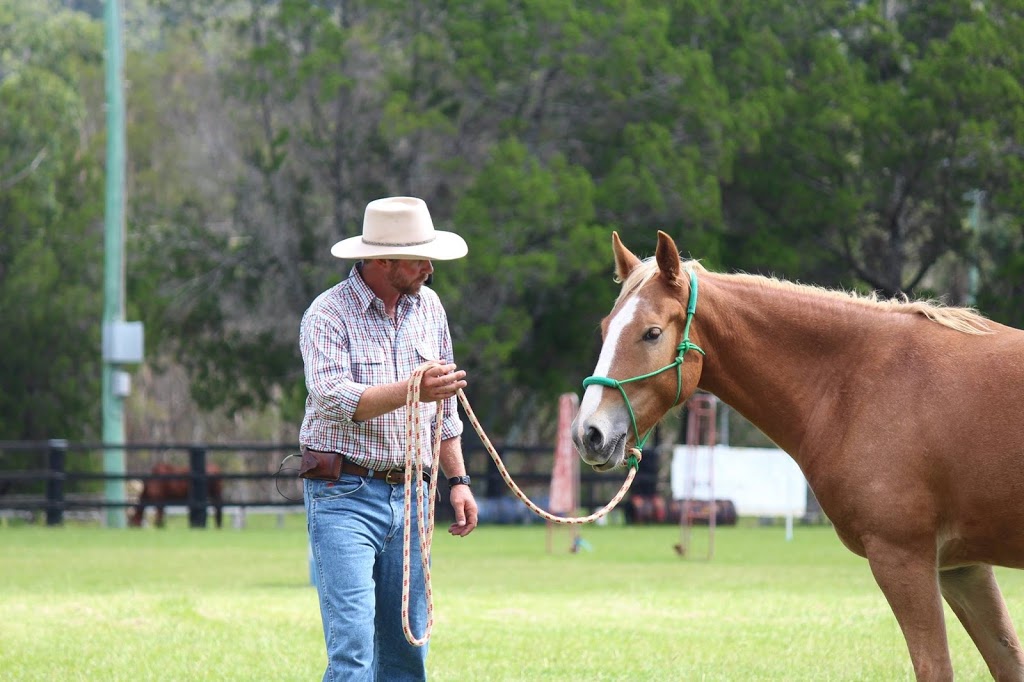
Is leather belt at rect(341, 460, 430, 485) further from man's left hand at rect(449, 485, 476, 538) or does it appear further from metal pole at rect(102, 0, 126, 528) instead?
metal pole at rect(102, 0, 126, 528)

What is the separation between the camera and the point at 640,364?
5.40 meters

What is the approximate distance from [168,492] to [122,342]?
277 cm

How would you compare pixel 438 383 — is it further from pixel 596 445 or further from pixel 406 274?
pixel 596 445

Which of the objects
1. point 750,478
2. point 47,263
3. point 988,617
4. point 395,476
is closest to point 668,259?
point 395,476

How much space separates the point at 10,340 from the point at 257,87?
7769mm

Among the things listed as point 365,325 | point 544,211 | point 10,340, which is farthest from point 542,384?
point 365,325

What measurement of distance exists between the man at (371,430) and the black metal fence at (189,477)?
1204 centimetres

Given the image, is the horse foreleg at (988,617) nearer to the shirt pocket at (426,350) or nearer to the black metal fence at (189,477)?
the shirt pocket at (426,350)

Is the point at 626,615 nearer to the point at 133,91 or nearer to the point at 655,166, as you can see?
the point at 655,166

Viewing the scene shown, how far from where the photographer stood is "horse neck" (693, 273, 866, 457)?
558 centimetres

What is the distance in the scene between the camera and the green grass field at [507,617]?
8.12 metres

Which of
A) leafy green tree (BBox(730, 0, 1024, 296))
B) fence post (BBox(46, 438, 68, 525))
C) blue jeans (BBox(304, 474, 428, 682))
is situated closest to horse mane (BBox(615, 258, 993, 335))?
blue jeans (BBox(304, 474, 428, 682))

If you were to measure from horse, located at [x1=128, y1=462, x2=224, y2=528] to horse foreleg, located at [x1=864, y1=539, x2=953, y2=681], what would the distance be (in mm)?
18302

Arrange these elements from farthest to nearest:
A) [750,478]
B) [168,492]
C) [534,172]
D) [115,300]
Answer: [534,172], [168,492], [115,300], [750,478]
